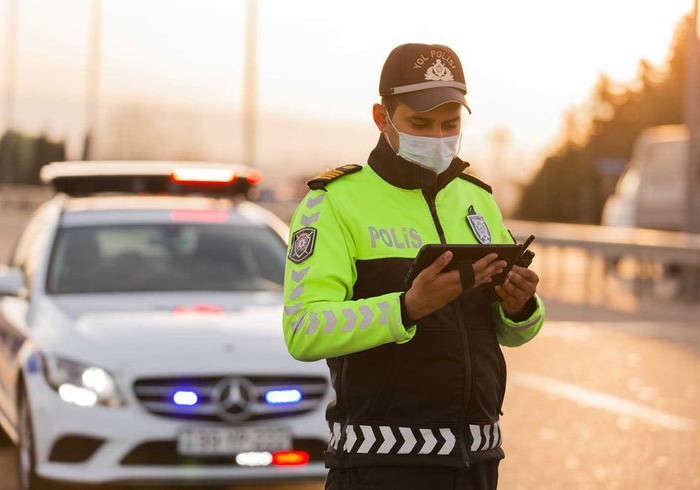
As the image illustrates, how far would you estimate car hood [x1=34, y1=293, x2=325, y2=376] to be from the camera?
24.4 ft

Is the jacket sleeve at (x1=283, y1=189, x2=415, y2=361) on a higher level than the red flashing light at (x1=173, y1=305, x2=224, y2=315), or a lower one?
higher

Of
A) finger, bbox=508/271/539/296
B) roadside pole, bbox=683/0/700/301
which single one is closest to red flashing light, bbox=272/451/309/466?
finger, bbox=508/271/539/296

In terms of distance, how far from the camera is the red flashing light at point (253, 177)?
32.8ft

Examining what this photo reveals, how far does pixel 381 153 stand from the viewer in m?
3.90

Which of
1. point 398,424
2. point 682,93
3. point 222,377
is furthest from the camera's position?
point 682,93

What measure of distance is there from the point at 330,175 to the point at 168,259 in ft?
17.5

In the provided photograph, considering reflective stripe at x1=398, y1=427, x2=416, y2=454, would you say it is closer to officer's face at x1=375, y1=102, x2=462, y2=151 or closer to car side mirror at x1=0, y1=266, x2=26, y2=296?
officer's face at x1=375, y1=102, x2=462, y2=151

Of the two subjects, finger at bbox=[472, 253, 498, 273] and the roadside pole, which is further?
the roadside pole

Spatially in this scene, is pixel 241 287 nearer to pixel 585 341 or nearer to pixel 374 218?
pixel 374 218

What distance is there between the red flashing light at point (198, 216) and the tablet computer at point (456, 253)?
18.7ft

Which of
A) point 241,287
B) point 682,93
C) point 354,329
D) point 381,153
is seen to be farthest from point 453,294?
point 682,93

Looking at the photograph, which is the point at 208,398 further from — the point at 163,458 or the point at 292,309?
the point at 292,309

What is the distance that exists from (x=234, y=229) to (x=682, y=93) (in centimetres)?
8284

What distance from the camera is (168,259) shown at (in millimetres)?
9102
